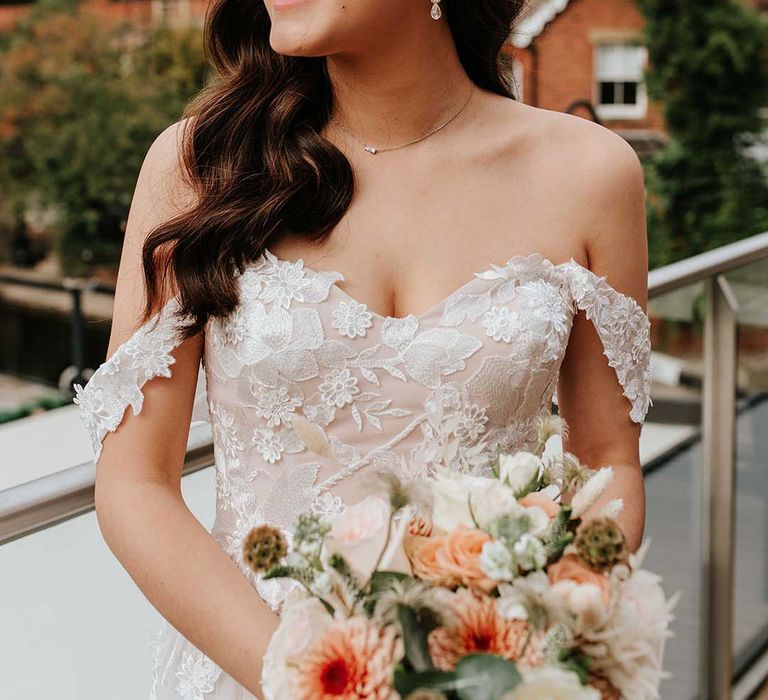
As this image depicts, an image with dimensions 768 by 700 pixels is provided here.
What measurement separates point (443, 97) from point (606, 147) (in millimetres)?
255

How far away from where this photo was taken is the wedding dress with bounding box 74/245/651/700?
1416mm

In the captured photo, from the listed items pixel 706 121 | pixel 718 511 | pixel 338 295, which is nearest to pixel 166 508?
pixel 338 295

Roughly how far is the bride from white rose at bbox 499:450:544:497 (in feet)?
0.87

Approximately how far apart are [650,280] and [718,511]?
852mm

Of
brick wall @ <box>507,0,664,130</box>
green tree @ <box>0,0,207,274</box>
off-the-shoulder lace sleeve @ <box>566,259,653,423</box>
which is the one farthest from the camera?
green tree @ <box>0,0,207,274</box>

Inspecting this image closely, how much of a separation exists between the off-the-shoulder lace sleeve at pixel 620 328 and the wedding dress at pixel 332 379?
0.05 m

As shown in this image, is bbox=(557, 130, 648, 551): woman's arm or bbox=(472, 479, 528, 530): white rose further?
bbox=(557, 130, 648, 551): woman's arm

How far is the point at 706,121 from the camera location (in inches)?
619

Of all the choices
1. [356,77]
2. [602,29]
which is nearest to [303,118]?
[356,77]

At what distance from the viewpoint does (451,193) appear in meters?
1.58

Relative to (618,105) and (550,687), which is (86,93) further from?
(550,687)

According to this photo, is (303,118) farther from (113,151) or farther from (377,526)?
(113,151)

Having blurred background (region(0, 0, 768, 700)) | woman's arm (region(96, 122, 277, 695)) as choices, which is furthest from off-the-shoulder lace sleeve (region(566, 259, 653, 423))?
woman's arm (region(96, 122, 277, 695))

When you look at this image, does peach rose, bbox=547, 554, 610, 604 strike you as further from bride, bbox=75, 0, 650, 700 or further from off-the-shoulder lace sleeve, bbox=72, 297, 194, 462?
off-the-shoulder lace sleeve, bbox=72, 297, 194, 462
